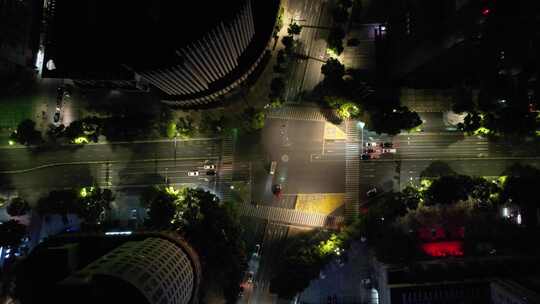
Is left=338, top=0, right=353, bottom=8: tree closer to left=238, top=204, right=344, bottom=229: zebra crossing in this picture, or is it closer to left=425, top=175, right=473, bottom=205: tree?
left=425, top=175, right=473, bottom=205: tree

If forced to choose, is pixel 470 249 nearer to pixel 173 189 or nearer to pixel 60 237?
pixel 173 189

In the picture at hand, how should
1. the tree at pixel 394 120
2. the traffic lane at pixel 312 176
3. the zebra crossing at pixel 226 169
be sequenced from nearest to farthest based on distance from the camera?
the tree at pixel 394 120, the traffic lane at pixel 312 176, the zebra crossing at pixel 226 169

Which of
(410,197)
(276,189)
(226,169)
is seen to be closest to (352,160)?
(410,197)

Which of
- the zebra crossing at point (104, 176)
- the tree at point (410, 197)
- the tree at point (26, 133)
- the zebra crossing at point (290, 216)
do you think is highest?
the tree at point (26, 133)

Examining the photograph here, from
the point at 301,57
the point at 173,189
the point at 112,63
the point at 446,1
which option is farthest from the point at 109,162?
the point at 446,1

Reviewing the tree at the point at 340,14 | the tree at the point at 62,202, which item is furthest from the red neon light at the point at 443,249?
the tree at the point at 62,202

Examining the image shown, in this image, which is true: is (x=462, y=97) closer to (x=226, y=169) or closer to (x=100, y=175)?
(x=226, y=169)

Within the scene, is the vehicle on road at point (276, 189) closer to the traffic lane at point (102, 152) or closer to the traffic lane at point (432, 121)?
the traffic lane at point (102, 152)
